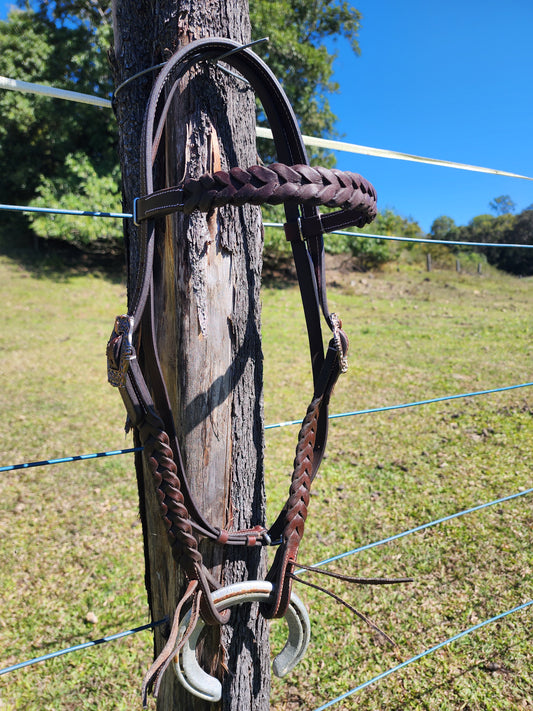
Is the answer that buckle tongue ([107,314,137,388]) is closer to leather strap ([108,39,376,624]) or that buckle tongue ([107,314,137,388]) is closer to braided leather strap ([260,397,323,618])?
leather strap ([108,39,376,624])

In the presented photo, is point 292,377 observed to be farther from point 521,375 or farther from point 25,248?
point 25,248

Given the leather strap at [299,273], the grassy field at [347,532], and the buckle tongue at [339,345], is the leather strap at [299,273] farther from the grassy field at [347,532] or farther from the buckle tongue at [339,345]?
the grassy field at [347,532]

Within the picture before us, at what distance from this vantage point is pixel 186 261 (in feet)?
3.17

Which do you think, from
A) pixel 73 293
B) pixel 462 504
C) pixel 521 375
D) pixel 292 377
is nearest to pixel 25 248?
pixel 73 293

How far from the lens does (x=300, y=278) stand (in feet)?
3.67

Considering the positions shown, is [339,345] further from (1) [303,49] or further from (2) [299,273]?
(1) [303,49]

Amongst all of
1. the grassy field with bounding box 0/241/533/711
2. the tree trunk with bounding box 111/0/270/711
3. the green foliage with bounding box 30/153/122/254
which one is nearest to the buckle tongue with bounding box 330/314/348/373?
the tree trunk with bounding box 111/0/270/711

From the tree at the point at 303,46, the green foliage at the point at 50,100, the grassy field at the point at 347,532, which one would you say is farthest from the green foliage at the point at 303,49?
the grassy field at the point at 347,532

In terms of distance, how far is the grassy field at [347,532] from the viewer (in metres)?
1.93

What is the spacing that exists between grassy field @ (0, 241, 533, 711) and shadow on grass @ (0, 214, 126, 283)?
21.8ft

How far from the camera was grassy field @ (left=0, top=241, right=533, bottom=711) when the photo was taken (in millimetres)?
1934

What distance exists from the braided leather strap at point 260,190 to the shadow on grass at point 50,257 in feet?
41.0

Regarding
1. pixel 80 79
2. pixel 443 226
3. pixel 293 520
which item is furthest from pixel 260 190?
pixel 443 226

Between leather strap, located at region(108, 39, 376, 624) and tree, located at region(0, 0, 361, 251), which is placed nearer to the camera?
leather strap, located at region(108, 39, 376, 624)
